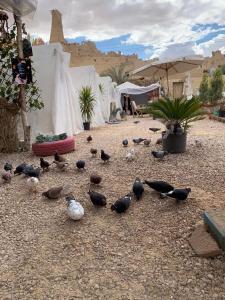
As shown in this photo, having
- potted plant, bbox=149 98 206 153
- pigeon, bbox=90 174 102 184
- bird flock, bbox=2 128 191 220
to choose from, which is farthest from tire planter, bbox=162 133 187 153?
pigeon, bbox=90 174 102 184

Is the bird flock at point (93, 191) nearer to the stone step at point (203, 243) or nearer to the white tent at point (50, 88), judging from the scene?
the stone step at point (203, 243)

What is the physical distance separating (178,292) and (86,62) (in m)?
42.4

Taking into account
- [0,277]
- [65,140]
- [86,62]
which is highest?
[86,62]

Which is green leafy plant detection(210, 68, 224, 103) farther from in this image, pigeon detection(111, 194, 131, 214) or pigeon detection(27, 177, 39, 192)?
pigeon detection(111, 194, 131, 214)

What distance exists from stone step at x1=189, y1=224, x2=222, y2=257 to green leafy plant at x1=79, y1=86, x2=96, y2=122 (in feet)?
27.4

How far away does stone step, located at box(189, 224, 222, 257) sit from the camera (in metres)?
2.32

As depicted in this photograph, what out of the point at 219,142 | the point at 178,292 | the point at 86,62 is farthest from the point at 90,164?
the point at 86,62

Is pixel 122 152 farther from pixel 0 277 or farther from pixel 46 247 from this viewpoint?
pixel 0 277

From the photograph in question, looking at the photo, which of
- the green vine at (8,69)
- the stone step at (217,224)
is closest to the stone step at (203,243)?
the stone step at (217,224)

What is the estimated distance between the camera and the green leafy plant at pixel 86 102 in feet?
34.6

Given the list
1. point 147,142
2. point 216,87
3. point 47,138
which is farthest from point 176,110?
point 216,87

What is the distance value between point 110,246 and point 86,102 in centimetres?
840

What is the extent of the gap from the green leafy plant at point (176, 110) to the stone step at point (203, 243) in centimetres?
291

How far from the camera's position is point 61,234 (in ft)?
9.16
